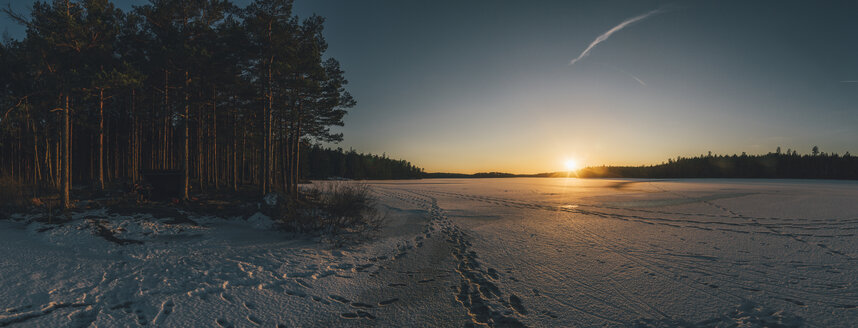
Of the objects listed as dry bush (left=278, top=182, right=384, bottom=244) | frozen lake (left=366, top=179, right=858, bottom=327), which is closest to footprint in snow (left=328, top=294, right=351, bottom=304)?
frozen lake (left=366, top=179, right=858, bottom=327)

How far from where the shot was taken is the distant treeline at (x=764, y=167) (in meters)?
84.9

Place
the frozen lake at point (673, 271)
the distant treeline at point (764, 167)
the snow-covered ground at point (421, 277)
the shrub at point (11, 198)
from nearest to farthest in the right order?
the snow-covered ground at point (421, 277) → the frozen lake at point (673, 271) → the shrub at point (11, 198) → the distant treeline at point (764, 167)

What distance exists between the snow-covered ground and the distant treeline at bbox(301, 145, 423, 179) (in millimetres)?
65446

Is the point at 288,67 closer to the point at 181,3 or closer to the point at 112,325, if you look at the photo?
the point at 181,3

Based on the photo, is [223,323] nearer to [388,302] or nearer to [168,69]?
[388,302]

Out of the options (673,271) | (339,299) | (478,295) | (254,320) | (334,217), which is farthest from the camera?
(334,217)

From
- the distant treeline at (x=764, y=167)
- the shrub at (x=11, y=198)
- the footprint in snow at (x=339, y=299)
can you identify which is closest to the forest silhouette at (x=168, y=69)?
the shrub at (x=11, y=198)

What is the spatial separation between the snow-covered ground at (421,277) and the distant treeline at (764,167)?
120 m

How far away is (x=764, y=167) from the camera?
3632 inches

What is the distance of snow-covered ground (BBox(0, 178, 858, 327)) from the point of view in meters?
4.69

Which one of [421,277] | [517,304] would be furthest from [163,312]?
[517,304]

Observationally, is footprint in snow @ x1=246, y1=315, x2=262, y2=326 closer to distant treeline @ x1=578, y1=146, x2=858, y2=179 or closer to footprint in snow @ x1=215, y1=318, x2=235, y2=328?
footprint in snow @ x1=215, y1=318, x2=235, y2=328

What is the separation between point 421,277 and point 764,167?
139 m

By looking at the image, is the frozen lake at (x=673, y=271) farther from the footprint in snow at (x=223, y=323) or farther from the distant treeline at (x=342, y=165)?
the distant treeline at (x=342, y=165)
